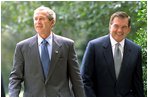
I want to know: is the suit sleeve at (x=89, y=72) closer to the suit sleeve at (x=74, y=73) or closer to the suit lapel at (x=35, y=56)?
the suit sleeve at (x=74, y=73)

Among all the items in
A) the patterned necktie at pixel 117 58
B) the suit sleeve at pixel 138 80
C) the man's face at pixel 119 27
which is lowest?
the suit sleeve at pixel 138 80

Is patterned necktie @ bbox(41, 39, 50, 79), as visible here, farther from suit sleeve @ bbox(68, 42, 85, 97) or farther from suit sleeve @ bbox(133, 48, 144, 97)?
suit sleeve @ bbox(133, 48, 144, 97)

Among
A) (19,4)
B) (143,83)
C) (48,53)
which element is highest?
(19,4)

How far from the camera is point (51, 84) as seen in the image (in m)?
5.43

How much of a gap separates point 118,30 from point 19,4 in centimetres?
915

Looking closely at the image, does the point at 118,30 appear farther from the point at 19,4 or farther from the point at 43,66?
the point at 19,4

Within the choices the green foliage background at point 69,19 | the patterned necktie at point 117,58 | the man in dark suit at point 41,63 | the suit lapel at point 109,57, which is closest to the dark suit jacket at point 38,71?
the man in dark suit at point 41,63

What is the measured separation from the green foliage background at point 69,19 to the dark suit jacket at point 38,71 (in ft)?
12.7

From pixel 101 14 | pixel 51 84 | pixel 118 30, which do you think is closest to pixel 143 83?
pixel 118 30

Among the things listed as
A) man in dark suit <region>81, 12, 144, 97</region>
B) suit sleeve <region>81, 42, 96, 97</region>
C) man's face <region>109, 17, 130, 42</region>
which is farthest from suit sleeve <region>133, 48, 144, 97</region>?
suit sleeve <region>81, 42, 96, 97</region>

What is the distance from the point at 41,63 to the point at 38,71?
0.09 m

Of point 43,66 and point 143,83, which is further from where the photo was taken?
point 143,83

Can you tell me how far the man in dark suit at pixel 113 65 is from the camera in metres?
5.67

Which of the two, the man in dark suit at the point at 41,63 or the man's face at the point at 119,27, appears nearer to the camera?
the man in dark suit at the point at 41,63
